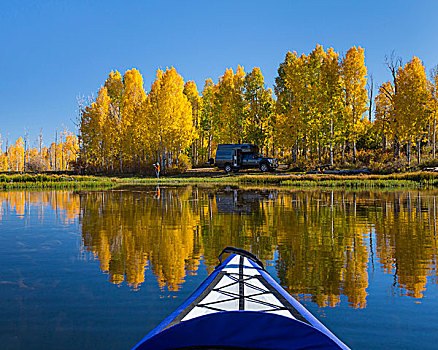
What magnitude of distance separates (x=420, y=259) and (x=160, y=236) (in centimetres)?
589

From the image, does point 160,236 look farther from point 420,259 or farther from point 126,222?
point 420,259

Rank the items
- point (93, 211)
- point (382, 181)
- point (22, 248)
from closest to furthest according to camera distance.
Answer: point (22, 248), point (93, 211), point (382, 181)

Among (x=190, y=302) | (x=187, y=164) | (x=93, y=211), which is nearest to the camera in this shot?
(x=190, y=302)

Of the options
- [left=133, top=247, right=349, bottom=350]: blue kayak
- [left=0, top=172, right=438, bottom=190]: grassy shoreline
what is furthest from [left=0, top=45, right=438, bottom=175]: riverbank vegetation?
[left=133, top=247, right=349, bottom=350]: blue kayak

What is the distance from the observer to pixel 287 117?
43.5 meters

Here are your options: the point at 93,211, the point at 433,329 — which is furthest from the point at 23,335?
the point at 93,211

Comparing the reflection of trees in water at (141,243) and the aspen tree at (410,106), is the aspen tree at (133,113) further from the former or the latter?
the reflection of trees in water at (141,243)

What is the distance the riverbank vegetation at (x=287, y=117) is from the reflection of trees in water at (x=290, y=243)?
87.3 feet

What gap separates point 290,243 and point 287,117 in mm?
35952

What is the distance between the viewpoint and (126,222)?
1256 centimetres

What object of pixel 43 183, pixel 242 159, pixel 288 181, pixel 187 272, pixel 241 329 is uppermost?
pixel 242 159

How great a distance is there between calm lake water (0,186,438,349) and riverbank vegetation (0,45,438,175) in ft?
96.6

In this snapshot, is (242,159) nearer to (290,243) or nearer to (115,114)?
(115,114)

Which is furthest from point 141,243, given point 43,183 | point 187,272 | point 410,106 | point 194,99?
point 194,99
